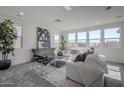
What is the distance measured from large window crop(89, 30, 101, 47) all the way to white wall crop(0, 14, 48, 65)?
392 centimetres

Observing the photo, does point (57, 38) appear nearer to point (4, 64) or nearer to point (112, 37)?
point (112, 37)

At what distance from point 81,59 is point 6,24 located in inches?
129

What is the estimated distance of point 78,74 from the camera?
2348mm

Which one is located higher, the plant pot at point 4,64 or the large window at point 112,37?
the large window at point 112,37

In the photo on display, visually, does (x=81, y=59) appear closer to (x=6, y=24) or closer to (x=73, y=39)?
(x=6, y=24)

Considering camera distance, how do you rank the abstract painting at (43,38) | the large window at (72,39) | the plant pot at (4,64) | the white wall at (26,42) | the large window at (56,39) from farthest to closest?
the large window at (72,39), the large window at (56,39), the abstract painting at (43,38), the white wall at (26,42), the plant pot at (4,64)

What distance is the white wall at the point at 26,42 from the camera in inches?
167

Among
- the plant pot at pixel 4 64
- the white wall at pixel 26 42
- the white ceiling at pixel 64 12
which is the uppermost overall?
the white ceiling at pixel 64 12

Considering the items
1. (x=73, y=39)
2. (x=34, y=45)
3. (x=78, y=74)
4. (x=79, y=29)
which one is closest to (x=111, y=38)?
(x=79, y=29)

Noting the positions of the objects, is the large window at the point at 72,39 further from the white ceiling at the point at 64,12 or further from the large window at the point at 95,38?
the white ceiling at the point at 64,12

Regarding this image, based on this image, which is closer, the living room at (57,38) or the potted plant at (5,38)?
the living room at (57,38)

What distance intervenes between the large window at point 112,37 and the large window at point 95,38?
17.9 inches

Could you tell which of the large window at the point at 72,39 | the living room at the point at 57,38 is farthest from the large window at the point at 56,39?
the large window at the point at 72,39

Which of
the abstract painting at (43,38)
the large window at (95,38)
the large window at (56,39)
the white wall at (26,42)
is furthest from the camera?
the large window at (56,39)
